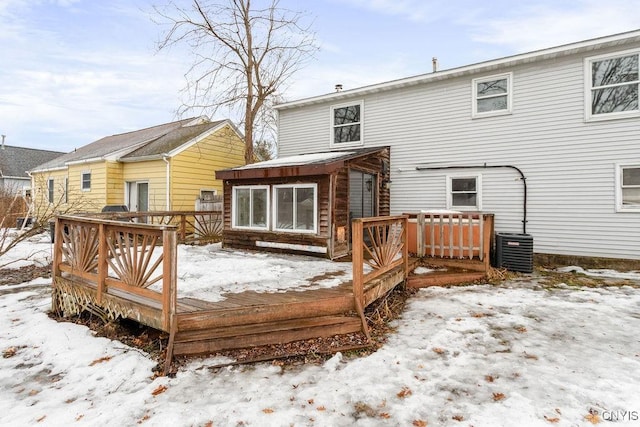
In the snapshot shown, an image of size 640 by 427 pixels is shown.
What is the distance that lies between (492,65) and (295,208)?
6.45 m

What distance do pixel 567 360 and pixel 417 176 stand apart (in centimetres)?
687

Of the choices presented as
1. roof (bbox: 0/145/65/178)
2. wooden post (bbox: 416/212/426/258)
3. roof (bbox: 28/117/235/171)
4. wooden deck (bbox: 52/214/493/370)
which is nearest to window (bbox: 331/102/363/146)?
wooden post (bbox: 416/212/426/258)

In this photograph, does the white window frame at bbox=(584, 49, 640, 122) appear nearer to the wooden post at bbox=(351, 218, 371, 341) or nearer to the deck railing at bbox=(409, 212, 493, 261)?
the deck railing at bbox=(409, 212, 493, 261)

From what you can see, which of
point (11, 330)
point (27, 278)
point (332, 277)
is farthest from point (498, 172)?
point (27, 278)

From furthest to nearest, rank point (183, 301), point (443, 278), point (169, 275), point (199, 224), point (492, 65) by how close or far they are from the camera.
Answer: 1. point (199, 224)
2. point (492, 65)
3. point (443, 278)
4. point (183, 301)
5. point (169, 275)

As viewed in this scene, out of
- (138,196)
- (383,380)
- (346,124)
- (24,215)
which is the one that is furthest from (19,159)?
(383,380)

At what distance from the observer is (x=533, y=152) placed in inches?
322

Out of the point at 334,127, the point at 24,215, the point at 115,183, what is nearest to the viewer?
the point at 334,127

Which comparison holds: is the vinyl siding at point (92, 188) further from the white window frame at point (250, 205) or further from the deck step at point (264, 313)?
Result: the deck step at point (264, 313)

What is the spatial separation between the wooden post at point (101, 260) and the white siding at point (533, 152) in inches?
306

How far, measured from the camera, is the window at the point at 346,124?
10750mm

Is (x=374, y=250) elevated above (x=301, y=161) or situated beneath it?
situated beneath

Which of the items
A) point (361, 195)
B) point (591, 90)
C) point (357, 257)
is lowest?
point (357, 257)

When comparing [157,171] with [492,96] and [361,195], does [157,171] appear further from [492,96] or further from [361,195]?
[492,96]
